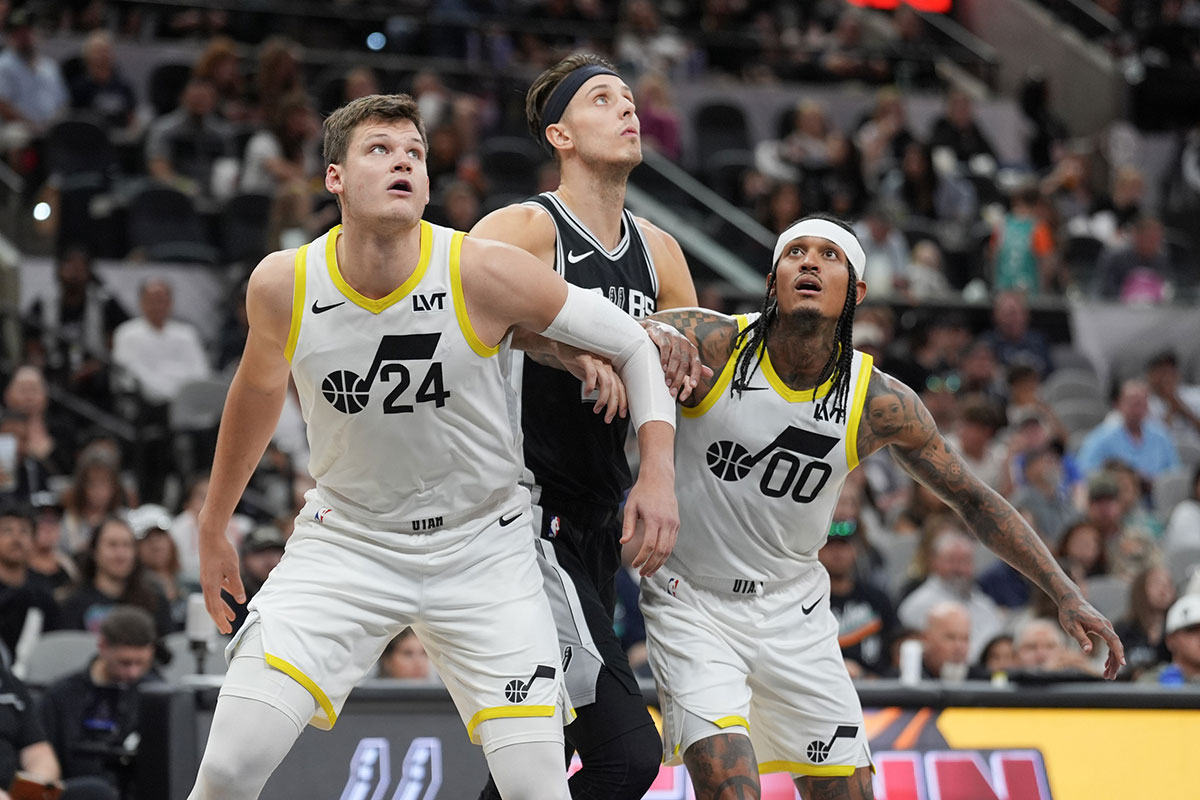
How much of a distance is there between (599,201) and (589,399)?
0.67 metres

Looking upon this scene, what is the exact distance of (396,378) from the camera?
4.55 m

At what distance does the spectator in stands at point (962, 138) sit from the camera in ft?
58.6

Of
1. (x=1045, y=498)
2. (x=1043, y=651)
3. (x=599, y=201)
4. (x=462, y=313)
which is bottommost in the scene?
(x=1043, y=651)

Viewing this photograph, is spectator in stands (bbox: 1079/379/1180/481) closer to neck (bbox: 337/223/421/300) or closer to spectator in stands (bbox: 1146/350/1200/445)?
spectator in stands (bbox: 1146/350/1200/445)

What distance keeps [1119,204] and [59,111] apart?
10.5m

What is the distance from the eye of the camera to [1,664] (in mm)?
6973

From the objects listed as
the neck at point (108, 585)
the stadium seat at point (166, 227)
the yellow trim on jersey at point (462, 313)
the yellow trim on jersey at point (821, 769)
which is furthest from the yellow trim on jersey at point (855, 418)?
the stadium seat at point (166, 227)

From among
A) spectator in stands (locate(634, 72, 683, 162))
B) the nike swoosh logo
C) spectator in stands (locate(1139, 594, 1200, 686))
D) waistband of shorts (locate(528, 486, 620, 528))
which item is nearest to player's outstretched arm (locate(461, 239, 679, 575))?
the nike swoosh logo

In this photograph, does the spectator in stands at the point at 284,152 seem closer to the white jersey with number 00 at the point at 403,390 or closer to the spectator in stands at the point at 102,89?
the spectator in stands at the point at 102,89

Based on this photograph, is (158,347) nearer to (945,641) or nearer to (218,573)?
(945,641)

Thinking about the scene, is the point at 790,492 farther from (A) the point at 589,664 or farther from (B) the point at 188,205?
(B) the point at 188,205

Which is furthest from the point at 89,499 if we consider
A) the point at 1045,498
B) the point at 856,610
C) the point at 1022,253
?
the point at 1022,253

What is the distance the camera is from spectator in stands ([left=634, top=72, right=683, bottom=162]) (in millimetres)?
16344

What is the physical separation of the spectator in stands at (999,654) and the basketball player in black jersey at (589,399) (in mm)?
3644
